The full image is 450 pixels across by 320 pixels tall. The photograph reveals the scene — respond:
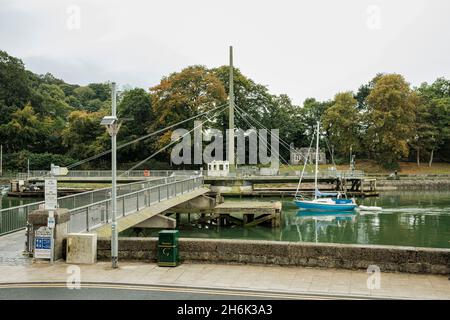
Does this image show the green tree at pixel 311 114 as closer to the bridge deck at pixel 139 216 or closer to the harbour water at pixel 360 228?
the harbour water at pixel 360 228

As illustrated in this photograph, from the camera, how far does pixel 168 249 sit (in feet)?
43.8

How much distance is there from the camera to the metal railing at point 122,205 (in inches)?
671

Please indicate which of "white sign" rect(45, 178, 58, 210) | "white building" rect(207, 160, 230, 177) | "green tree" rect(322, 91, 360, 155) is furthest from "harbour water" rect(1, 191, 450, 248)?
"green tree" rect(322, 91, 360, 155)

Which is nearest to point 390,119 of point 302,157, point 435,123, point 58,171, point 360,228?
point 435,123

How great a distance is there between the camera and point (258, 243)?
1344 cm

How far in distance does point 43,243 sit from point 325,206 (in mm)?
36779

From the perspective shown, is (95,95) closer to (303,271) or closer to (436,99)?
(436,99)

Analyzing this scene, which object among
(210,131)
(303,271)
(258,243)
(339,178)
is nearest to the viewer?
(303,271)

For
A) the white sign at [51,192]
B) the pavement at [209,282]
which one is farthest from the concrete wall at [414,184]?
the white sign at [51,192]

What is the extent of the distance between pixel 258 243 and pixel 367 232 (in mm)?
23295

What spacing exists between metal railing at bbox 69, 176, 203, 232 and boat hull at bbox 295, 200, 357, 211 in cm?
1641

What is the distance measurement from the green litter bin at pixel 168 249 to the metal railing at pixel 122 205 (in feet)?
13.3

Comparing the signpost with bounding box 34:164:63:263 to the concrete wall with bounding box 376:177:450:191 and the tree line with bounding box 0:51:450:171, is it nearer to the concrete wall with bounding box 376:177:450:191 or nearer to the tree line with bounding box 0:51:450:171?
the tree line with bounding box 0:51:450:171
